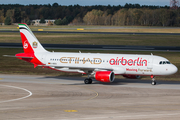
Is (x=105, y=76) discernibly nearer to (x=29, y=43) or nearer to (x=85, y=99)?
(x=85, y=99)

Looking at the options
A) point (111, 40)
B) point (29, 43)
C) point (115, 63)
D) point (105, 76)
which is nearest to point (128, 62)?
point (115, 63)

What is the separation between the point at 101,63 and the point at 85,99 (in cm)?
1121

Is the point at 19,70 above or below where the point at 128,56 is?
below

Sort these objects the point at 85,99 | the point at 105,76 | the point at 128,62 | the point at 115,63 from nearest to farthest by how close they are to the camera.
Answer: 1. the point at 85,99
2. the point at 105,76
3. the point at 128,62
4. the point at 115,63

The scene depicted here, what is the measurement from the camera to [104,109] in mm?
26766

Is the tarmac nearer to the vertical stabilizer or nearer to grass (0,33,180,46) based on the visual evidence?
the vertical stabilizer

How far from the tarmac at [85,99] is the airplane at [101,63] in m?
1.80

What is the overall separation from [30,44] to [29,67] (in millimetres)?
12079

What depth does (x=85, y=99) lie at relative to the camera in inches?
1244

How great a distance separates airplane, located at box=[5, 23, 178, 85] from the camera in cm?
3994

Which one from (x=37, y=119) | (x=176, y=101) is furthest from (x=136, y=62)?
(x=37, y=119)

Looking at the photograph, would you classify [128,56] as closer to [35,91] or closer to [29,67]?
[35,91]

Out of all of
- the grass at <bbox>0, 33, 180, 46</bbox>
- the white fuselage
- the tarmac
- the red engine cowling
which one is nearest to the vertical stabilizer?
the white fuselage

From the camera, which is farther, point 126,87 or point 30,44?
point 30,44
